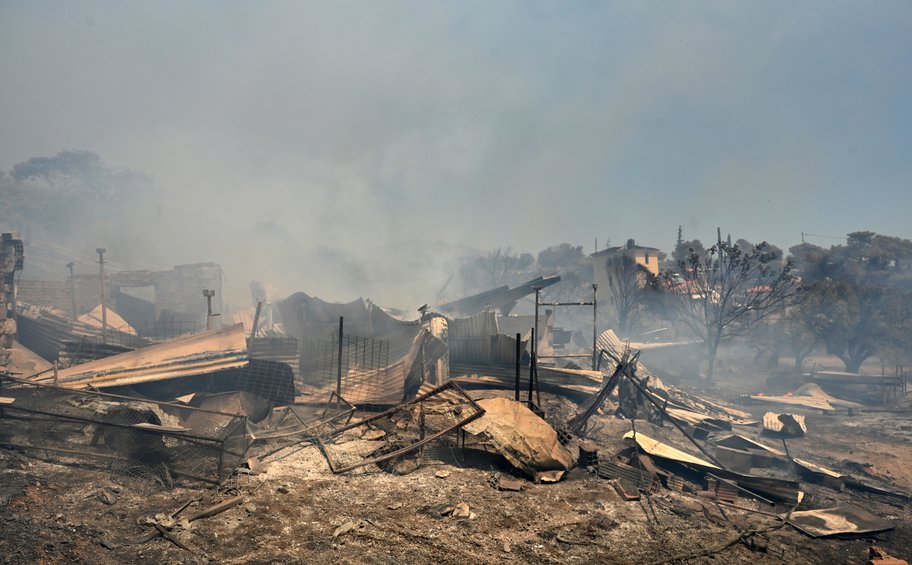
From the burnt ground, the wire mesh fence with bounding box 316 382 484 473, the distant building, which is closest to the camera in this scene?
the burnt ground

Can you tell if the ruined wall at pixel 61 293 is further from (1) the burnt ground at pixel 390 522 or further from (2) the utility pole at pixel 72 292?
(1) the burnt ground at pixel 390 522

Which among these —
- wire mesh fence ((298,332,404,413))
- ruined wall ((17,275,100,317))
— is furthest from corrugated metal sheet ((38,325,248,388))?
ruined wall ((17,275,100,317))

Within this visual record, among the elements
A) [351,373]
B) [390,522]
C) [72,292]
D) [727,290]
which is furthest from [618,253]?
[390,522]

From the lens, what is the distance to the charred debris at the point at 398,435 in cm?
724

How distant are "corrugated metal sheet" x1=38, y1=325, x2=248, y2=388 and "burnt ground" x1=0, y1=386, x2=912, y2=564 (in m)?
2.92

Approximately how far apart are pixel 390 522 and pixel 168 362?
708 centimetres

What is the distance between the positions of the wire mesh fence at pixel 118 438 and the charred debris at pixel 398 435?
31 mm

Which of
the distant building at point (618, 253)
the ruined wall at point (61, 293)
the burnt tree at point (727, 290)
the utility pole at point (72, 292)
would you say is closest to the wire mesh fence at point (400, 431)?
the burnt tree at point (727, 290)

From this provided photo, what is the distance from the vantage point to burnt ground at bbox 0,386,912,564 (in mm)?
5852

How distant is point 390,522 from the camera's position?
265 inches

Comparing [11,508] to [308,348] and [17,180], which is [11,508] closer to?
[308,348]

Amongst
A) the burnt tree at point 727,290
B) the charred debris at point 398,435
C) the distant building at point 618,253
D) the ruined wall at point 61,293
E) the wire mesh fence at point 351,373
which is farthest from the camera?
the distant building at point 618,253

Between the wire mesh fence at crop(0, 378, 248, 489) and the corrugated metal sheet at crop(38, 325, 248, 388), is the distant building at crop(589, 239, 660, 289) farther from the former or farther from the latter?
the wire mesh fence at crop(0, 378, 248, 489)

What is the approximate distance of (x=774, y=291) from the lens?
24.8 meters
